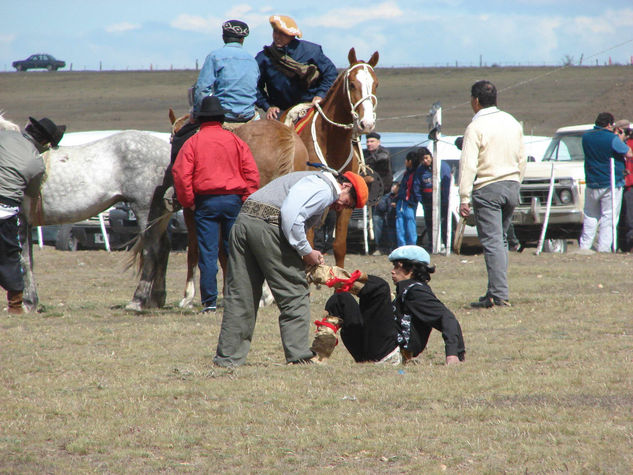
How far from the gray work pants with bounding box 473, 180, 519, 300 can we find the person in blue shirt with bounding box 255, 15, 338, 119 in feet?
7.34

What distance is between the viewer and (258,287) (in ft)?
24.2

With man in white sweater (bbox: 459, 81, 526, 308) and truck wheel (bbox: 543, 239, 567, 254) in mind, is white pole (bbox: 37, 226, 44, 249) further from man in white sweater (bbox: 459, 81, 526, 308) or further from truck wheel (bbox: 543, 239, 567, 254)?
man in white sweater (bbox: 459, 81, 526, 308)

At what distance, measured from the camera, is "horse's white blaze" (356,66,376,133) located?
11.0 metres

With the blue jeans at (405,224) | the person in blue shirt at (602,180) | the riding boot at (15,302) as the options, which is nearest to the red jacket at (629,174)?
the person in blue shirt at (602,180)

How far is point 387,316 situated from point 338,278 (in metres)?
0.48

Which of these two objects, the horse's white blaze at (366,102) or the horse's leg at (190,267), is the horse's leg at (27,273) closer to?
the horse's leg at (190,267)

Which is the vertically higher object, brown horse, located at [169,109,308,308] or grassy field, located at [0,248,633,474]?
brown horse, located at [169,109,308,308]

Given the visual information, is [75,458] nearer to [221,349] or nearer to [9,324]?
[221,349]

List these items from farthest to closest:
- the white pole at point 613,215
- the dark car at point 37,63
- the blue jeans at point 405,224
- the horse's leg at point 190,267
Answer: the dark car at point 37,63
the blue jeans at point 405,224
the white pole at point 613,215
the horse's leg at point 190,267

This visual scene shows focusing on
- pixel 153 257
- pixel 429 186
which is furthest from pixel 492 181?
pixel 429 186

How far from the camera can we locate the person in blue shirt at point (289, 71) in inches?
452

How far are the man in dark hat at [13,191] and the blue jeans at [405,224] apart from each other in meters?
8.52

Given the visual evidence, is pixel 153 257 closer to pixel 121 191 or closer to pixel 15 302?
pixel 121 191

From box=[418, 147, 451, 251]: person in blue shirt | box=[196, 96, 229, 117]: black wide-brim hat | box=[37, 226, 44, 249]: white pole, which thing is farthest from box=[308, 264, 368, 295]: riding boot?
box=[37, 226, 44, 249]: white pole
